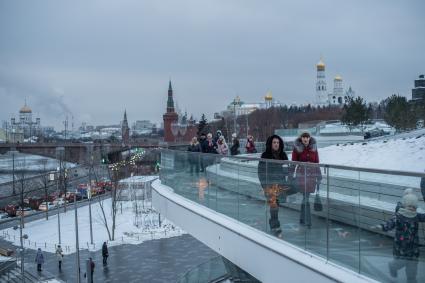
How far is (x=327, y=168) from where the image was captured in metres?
5.39

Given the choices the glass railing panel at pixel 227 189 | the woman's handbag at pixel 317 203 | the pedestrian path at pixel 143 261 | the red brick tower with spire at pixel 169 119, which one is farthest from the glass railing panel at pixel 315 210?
the red brick tower with spire at pixel 169 119

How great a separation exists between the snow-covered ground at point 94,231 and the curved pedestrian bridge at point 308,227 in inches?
935

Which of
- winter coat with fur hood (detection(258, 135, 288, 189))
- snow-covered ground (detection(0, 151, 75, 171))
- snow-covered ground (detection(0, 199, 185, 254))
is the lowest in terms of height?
snow-covered ground (detection(0, 199, 185, 254))

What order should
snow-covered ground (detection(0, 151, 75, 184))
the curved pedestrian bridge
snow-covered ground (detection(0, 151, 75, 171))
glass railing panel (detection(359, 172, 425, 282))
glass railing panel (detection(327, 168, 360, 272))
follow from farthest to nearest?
snow-covered ground (detection(0, 151, 75, 171)), snow-covered ground (detection(0, 151, 75, 184)), glass railing panel (detection(327, 168, 360, 272)), the curved pedestrian bridge, glass railing panel (detection(359, 172, 425, 282))

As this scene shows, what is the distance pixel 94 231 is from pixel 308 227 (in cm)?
3309

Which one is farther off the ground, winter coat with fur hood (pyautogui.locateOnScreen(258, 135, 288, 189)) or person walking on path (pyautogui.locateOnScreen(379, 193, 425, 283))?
winter coat with fur hood (pyautogui.locateOnScreen(258, 135, 288, 189))

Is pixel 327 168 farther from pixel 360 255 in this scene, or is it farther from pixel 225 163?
pixel 225 163

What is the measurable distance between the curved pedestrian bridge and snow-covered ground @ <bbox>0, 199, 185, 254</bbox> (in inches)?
935

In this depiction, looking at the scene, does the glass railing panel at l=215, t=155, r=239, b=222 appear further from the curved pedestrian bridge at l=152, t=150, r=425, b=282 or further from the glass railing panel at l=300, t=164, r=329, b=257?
the glass railing panel at l=300, t=164, r=329, b=257

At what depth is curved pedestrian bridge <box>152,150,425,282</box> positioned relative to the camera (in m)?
4.49

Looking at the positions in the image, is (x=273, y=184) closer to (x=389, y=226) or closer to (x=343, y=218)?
(x=343, y=218)

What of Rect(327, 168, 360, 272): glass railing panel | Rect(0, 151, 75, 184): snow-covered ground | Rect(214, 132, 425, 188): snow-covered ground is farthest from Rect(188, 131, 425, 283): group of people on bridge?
Rect(0, 151, 75, 184): snow-covered ground

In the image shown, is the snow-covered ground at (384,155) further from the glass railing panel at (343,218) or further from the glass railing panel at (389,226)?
the glass railing panel at (389,226)

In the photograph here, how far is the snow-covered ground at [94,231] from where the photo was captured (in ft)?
110
